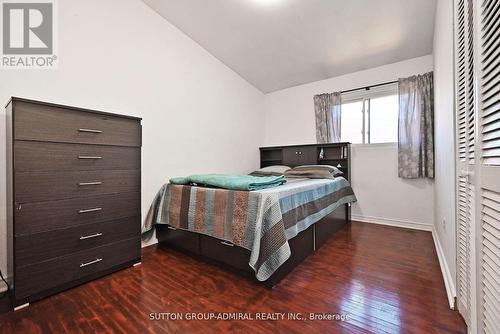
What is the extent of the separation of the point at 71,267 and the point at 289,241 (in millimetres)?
1653

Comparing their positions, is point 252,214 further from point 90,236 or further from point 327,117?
point 327,117

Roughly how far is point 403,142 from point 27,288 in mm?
4111

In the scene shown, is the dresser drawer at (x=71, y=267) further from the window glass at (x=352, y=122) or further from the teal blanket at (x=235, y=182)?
the window glass at (x=352, y=122)

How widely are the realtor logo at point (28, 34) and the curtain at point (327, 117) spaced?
3465mm

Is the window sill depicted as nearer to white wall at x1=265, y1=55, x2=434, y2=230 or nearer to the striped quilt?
white wall at x1=265, y1=55, x2=434, y2=230

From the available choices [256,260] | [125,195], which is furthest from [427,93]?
[125,195]

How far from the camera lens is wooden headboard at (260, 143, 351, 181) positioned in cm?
346

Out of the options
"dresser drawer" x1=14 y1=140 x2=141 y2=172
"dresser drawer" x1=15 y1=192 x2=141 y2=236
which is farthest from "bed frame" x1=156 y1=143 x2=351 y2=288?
"dresser drawer" x1=14 y1=140 x2=141 y2=172

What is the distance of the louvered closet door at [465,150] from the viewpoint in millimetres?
996

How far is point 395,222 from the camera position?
3168 mm

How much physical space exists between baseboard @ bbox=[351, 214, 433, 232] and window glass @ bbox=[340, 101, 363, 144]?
1222 millimetres

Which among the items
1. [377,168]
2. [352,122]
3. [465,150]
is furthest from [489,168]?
[352,122]

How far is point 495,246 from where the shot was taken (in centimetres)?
73

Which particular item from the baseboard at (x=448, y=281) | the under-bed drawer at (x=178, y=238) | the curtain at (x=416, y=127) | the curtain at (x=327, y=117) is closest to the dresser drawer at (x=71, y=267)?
the under-bed drawer at (x=178, y=238)
